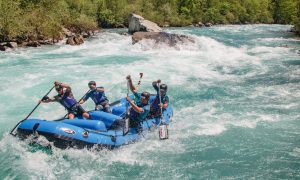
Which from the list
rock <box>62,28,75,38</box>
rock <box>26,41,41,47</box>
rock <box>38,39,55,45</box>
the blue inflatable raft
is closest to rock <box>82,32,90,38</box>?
rock <box>62,28,75,38</box>

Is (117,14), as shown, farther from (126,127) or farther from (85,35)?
(126,127)

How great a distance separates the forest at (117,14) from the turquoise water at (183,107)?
1.96m

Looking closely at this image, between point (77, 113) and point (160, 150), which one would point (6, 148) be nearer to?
point (77, 113)

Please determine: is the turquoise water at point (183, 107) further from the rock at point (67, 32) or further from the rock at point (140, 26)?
the rock at point (140, 26)

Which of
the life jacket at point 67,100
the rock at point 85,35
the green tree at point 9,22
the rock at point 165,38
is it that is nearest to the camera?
the life jacket at point 67,100

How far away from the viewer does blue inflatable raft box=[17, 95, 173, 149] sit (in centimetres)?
810

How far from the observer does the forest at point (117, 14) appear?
77.3 feet

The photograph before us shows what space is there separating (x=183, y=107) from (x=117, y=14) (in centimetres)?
2751

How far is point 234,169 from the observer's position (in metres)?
8.19

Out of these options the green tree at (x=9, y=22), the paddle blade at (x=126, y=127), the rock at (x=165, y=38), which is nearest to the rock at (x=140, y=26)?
the rock at (x=165, y=38)

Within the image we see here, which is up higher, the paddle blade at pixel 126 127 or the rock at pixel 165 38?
the rock at pixel 165 38

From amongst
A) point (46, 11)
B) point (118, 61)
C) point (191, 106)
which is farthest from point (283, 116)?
point (46, 11)

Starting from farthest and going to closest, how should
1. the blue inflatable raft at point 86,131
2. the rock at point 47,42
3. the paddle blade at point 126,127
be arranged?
the rock at point 47,42 < the paddle blade at point 126,127 < the blue inflatable raft at point 86,131

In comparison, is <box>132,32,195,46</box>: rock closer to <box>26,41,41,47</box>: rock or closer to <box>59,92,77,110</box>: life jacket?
<box>26,41,41,47</box>: rock
